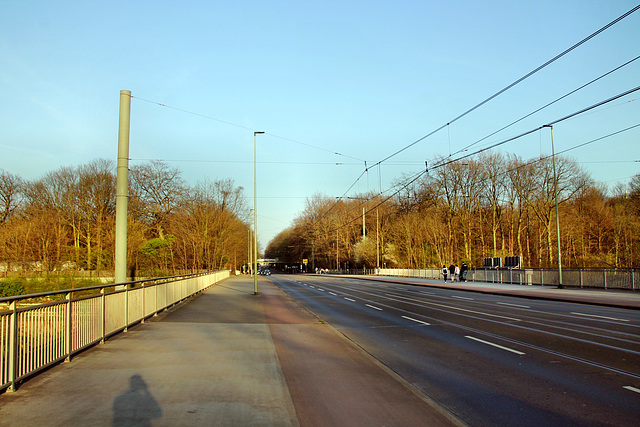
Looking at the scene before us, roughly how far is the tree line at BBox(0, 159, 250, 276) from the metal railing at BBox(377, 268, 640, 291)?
28299 mm

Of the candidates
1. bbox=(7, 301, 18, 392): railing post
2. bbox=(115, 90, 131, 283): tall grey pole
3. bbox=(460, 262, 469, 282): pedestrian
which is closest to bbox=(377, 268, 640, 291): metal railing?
bbox=(460, 262, 469, 282): pedestrian

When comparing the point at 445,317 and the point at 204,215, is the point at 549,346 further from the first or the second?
the point at 204,215

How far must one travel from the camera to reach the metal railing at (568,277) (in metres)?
27.0

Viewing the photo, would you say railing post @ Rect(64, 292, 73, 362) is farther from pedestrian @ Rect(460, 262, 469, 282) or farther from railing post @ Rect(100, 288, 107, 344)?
pedestrian @ Rect(460, 262, 469, 282)

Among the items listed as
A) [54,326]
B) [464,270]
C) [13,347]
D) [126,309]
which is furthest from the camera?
[464,270]

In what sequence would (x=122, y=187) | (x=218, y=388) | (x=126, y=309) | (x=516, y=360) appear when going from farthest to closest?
(x=122, y=187)
(x=126, y=309)
(x=516, y=360)
(x=218, y=388)

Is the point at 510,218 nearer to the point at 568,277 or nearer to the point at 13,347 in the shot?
the point at 568,277

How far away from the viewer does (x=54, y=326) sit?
7.11 metres

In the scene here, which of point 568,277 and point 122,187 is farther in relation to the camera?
point 568,277

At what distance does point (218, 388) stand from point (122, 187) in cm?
840

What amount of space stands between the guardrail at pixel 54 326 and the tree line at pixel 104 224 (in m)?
31.3

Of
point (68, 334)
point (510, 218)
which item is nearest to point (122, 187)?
point (68, 334)

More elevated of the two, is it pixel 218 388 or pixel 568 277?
pixel 218 388

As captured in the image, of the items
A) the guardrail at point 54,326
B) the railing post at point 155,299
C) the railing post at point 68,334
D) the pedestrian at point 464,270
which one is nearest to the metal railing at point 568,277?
the pedestrian at point 464,270
